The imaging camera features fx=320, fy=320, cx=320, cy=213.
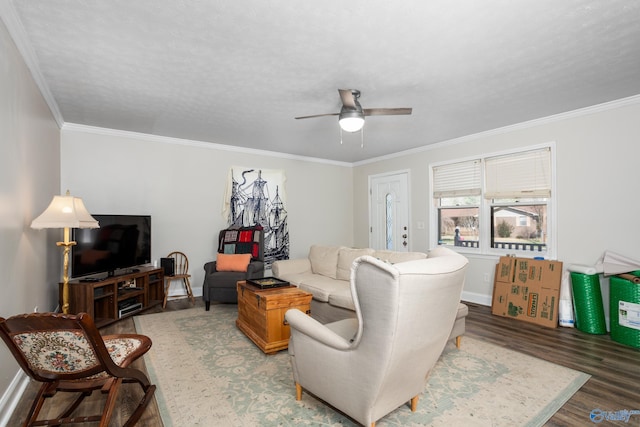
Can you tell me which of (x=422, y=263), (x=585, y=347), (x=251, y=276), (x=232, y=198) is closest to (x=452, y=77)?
(x=422, y=263)

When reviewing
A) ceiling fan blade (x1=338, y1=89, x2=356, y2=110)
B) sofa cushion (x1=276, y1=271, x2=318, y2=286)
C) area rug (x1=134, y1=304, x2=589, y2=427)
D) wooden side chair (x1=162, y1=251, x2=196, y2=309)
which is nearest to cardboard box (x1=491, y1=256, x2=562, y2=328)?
area rug (x1=134, y1=304, x2=589, y2=427)

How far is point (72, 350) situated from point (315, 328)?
1.25 meters

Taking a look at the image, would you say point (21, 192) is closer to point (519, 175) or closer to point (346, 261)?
point (346, 261)

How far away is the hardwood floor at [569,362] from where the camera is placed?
204 centimetres

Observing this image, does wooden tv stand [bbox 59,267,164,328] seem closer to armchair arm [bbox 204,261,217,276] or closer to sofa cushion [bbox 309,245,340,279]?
armchair arm [bbox 204,261,217,276]

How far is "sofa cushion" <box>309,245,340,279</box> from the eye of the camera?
4.28m

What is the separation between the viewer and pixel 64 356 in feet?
5.32

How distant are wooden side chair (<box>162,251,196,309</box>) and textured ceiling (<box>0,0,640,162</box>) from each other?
2070 millimetres

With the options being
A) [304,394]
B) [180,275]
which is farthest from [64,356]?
[180,275]

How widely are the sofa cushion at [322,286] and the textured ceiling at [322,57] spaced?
2.04 metres

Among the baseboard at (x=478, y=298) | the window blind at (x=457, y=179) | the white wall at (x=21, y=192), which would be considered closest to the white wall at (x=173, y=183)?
the white wall at (x=21, y=192)

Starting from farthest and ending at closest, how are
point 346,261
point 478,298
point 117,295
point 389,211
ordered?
point 389,211
point 478,298
point 346,261
point 117,295

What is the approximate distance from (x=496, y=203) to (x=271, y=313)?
3.57 metres

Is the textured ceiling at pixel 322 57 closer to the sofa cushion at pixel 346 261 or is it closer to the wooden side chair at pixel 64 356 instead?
the sofa cushion at pixel 346 261
